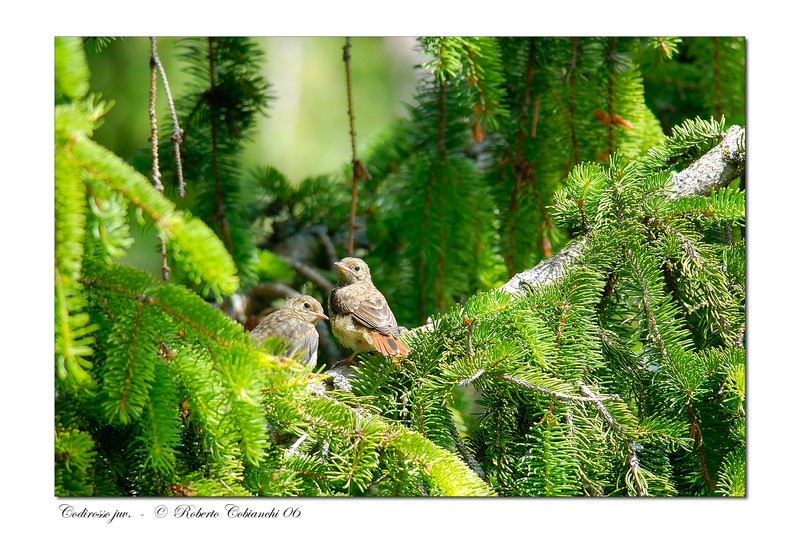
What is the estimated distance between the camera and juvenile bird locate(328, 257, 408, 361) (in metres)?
2.00

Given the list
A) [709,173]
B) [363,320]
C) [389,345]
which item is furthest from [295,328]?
[709,173]

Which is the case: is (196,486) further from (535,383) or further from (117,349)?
(535,383)

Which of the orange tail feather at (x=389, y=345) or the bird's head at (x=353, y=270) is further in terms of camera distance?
the bird's head at (x=353, y=270)

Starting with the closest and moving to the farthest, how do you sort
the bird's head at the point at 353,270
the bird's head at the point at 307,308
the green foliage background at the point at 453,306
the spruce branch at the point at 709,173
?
the green foliage background at the point at 453,306 < the spruce branch at the point at 709,173 < the bird's head at the point at 307,308 < the bird's head at the point at 353,270

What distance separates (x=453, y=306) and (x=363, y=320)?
0.51 metres

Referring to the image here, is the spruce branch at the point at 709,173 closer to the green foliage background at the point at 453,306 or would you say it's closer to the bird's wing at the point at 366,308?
the green foliage background at the point at 453,306

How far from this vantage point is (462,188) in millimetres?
2732

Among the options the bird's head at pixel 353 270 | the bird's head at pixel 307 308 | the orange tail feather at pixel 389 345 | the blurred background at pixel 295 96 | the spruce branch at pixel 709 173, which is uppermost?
the blurred background at pixel 295 96

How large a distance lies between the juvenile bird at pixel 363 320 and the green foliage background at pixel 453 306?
12 centimetres

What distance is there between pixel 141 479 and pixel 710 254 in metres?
1.40

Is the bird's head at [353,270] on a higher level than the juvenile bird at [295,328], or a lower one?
higher

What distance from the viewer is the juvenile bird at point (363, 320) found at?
6.56 feet

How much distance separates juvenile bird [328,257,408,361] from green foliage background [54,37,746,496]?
124mm

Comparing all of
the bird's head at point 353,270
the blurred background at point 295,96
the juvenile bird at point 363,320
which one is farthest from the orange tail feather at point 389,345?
the blurred background at point 295,96
